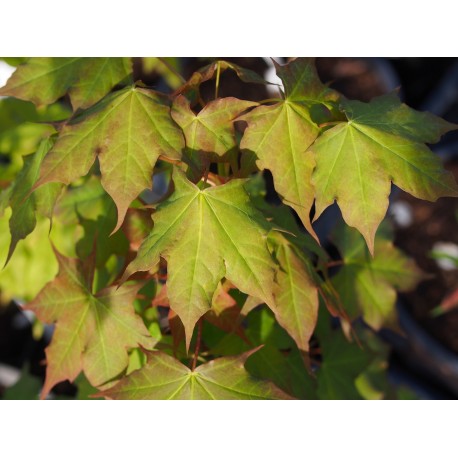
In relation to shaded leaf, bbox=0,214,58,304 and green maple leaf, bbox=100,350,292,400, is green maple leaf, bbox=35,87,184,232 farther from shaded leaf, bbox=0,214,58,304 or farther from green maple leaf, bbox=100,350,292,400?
shaded leaf, bbox=0,214,58,304

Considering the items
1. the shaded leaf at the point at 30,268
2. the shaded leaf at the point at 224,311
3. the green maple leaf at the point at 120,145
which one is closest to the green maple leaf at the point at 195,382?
the shaded leaf at the point at 224,311

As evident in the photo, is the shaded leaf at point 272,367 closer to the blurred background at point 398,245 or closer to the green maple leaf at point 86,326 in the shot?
the green maple leaf at point 86,326

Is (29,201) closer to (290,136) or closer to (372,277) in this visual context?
(290,136)

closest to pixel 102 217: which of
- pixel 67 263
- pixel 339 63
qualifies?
pixel 67 263

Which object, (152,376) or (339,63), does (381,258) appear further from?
(339,63)

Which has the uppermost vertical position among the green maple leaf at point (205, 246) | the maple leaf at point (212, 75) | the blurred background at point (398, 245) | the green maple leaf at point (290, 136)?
the maple leaf at point (212, 75)
